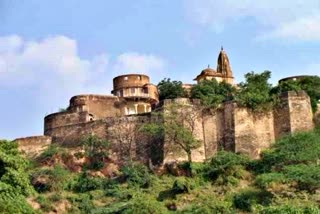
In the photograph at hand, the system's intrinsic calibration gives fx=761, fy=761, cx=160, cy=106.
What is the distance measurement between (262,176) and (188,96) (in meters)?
10.9

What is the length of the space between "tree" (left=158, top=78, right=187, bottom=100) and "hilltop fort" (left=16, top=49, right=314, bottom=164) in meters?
0.87

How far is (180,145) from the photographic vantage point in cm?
3719

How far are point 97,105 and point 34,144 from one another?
13.6 feet

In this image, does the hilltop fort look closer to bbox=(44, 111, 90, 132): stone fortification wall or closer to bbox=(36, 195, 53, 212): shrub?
bbox=(44, 111, 90, 132): stone fortification wall

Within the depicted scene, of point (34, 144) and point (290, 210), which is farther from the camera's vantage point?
point (34, 144)

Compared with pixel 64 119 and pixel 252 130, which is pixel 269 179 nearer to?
pixel 252 130

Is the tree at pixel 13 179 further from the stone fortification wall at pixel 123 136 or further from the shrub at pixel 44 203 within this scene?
the stone fortification wall at pixel 123 136

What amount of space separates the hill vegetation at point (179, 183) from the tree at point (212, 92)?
159 inches

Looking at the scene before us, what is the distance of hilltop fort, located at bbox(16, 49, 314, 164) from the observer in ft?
123

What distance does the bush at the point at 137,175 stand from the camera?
35.2m

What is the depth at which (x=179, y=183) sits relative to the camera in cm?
3338

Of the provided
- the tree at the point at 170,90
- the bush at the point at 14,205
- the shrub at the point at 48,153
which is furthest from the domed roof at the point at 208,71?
the bush at the point at 14,205

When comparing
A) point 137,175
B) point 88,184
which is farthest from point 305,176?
point 88,184

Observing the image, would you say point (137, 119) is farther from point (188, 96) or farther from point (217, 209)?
point (217, 209)
